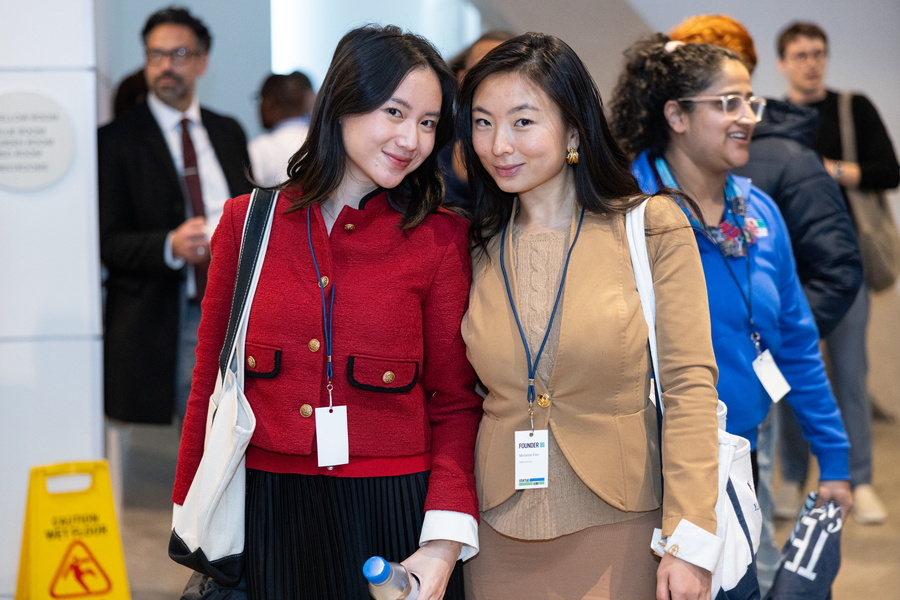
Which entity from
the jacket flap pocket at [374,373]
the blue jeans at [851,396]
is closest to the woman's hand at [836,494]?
the jacket flap pocket at [374,373]

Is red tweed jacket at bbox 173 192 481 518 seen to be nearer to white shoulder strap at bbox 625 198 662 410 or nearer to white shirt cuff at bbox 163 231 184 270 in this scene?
white shoulder strap at bbox 625 198 662 410

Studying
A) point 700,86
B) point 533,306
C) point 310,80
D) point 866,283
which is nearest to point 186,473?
point 533,306

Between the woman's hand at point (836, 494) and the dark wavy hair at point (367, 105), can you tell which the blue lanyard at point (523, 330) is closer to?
the dark wavy hair at point (367, 105)

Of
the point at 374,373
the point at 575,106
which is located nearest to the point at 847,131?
the point at 575,106

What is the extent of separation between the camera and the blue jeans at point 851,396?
13.4 ft

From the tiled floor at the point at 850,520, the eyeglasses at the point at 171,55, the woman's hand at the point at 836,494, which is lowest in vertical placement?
the tiled floor at the point at 850,520

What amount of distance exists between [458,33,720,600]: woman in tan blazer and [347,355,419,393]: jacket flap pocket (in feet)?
0.52

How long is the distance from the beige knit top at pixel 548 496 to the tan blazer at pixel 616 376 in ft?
0.08

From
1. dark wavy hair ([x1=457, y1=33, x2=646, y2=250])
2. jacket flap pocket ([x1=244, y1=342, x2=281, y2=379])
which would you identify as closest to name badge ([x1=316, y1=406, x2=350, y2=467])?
jacket flap pocket ([x1=244, y1=342, x2=281, y2=379])

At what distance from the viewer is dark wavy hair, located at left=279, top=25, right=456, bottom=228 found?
69.7 inches

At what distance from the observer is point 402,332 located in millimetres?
1735

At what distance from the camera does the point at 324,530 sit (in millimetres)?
1757

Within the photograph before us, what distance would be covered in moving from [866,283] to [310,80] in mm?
2772

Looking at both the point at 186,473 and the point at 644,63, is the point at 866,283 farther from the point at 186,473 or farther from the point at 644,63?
the point at 186,473
